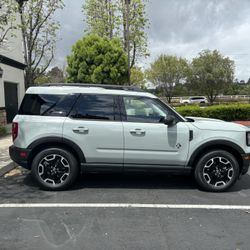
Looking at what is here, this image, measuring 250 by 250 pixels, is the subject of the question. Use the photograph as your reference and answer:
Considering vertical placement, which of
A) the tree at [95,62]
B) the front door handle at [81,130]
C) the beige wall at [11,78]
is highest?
the tree at [95,62]

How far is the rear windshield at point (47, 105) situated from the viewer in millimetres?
5809

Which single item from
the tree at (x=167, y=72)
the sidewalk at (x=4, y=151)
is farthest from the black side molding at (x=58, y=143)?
the tree at (x=167, y=72)

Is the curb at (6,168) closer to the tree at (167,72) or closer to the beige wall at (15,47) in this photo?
the beige wall at (15,47)

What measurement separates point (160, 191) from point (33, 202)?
84.4 inches

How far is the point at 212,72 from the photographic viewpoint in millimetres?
42375

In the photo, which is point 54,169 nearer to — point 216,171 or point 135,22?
point 216,171

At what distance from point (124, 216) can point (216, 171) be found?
2003 mm

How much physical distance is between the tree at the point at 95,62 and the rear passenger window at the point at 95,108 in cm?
1260

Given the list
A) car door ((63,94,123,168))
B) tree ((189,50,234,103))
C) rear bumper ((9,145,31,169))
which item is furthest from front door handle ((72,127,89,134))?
tree ((189,50,234,103))

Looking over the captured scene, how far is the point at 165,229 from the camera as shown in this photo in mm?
4211

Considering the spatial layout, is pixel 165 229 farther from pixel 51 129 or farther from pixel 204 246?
pixel 51 129

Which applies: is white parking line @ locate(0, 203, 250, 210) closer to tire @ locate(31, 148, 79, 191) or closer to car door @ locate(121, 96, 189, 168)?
tire @ locate(31, 148, 79, 191)

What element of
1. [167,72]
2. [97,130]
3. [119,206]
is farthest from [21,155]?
[167,72]

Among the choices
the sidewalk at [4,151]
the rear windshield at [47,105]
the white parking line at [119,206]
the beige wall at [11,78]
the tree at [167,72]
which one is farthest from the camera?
the tree at [167,72]
